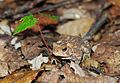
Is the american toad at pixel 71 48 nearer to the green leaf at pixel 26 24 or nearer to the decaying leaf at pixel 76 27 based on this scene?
the green leaf at pixel 26 24

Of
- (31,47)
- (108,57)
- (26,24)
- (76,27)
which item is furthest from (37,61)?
(76,27)

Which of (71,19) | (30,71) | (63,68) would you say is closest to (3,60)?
(30,71)

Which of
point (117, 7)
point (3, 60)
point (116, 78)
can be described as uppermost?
point (117, 7)

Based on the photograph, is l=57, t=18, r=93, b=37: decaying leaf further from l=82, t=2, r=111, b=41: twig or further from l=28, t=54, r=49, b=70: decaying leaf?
l=28, t=54, r=49, b=70: decaying leaf

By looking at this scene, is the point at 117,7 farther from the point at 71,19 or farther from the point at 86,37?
the point at 86,37

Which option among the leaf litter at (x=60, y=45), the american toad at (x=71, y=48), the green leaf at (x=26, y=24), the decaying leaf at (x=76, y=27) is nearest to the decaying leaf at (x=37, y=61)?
the leaf litter at (x=60, y=45)

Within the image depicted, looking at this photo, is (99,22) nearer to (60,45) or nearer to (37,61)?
(60,45)
